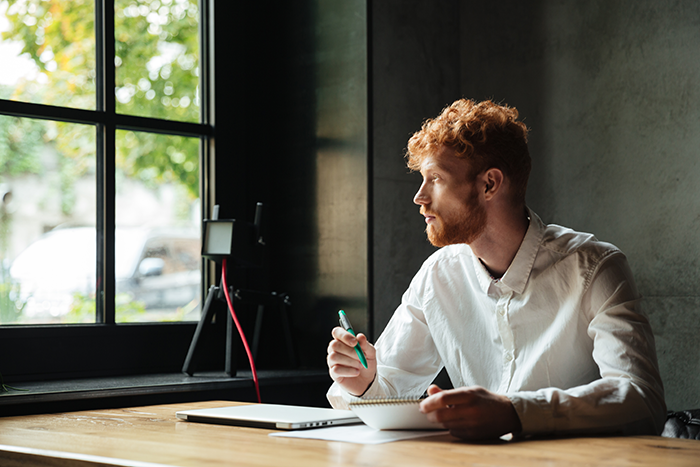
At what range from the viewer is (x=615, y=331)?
4.90 ft

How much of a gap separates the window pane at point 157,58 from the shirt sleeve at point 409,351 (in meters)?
1.53

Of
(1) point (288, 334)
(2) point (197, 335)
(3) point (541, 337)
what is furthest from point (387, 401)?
(1) point (288, 334)

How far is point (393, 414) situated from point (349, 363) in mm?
361

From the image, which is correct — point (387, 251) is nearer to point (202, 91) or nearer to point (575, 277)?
point (202, 91)

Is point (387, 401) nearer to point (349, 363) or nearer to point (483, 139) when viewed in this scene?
point (349, 363)

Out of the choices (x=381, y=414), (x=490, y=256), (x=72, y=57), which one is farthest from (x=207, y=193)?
(x=381, y=414)

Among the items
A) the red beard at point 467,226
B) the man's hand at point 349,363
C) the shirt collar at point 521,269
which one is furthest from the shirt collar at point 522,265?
the man's hand at point 349,363

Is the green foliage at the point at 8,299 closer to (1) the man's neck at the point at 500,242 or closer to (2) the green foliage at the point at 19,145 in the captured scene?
(2) the green foliage at the point at 19,145

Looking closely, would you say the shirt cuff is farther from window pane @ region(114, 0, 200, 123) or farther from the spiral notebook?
window pane @ region(114, 0, 200, 123)

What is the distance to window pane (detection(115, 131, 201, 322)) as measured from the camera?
9.57 feet

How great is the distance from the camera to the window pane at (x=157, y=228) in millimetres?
2916

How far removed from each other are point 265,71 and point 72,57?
84cm

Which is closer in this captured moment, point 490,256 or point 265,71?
point 490,256

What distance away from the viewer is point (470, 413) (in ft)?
3.86
